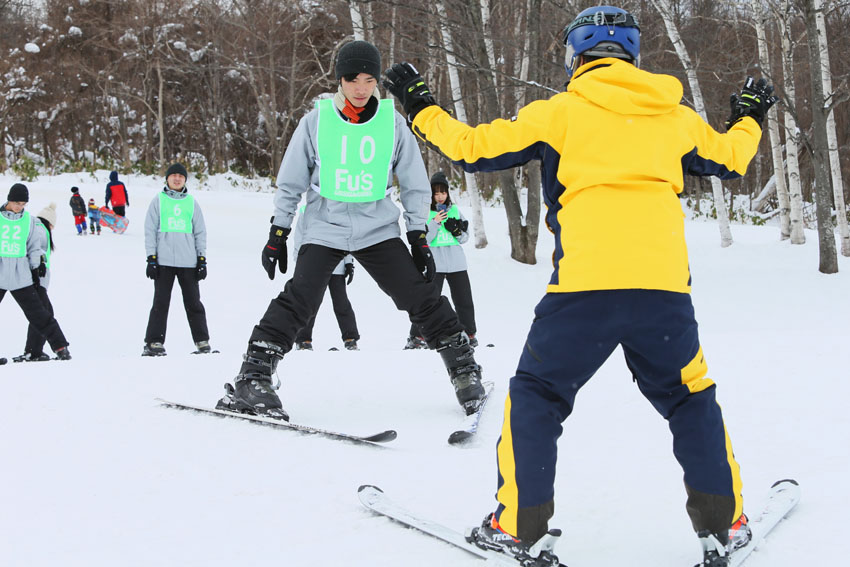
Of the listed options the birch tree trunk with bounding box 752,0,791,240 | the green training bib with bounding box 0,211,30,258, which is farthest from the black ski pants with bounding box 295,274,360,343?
the birch tree trunk with bounding box 752,0,791,240

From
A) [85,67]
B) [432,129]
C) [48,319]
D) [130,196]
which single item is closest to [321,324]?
[48,319]

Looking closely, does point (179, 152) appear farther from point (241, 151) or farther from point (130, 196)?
point (130, 196)

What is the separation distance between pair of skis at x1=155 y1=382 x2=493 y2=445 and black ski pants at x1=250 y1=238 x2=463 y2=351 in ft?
1.24

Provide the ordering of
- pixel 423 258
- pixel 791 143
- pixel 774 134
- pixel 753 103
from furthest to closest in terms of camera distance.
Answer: pixel 774 134
pixel 791 143
pixel 423 258
pixel 753 103

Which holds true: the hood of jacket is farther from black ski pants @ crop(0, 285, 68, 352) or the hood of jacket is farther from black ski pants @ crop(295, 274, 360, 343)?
black ski pants @ crop(0, 285, 68, 352)

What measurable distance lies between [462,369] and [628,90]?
197 centimetres

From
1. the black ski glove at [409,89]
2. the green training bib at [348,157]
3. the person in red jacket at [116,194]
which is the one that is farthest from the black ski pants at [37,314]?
the person in red jacket at [116,194]

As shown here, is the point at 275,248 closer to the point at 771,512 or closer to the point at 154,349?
the point at 771,512

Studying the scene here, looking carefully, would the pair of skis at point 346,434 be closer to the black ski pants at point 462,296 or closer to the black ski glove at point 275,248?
the black ski glove at point 275,248

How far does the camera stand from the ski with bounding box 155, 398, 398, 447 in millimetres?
3100

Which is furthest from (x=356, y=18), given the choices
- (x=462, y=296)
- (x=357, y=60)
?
(x=357, y=60)

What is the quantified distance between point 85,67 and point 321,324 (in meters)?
22.7

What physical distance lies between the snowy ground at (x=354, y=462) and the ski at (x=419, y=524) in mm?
34

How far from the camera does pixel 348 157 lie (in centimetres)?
354
